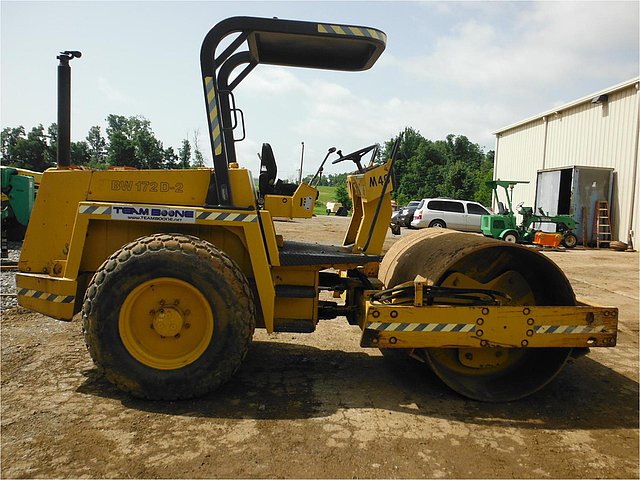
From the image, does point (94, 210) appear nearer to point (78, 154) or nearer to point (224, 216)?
point (224, 216)

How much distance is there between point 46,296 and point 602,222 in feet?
65.6

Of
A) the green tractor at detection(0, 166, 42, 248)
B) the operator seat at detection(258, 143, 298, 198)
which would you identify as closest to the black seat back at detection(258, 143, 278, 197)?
the operator seat at detection(258, 143, 298, 198)

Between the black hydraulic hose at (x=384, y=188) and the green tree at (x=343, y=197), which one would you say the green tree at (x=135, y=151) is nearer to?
the green tree at (x=343, y=197)

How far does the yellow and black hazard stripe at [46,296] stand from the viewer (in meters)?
3.96

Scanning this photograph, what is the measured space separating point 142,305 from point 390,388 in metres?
2.15

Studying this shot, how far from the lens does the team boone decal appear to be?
156 inches

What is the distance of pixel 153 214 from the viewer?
13.1 feet

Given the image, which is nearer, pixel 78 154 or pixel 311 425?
pixel 311 425

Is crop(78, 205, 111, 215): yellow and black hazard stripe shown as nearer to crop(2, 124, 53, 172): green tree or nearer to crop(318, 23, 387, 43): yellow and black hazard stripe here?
crop(318, 23, 387, 43): yellow and black hazard stripe

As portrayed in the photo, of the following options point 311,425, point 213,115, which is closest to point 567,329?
point 311,425

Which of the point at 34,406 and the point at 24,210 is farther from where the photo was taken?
the point at 24,210

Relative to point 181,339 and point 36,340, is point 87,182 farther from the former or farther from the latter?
point 36,340

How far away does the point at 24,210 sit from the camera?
13.5 metres

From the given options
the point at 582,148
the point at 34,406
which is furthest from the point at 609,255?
the point at 34,406
